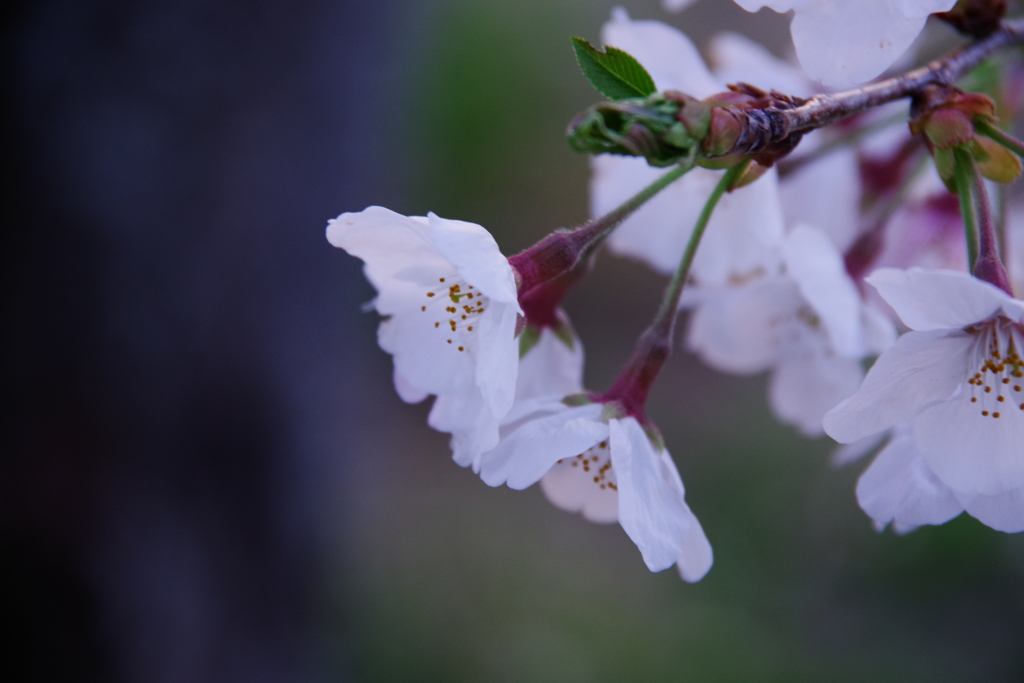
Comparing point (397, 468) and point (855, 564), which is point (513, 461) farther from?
point (397, 468)

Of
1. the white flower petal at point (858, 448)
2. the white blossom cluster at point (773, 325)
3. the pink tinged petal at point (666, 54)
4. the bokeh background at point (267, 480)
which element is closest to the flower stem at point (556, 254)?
the white blossom cluster at point (773, 325)

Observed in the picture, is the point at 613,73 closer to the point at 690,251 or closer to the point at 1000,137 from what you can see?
the point at 690,251

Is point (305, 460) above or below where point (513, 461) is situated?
below

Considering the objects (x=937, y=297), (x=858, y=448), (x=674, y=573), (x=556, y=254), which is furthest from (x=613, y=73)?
(x=674, y=573)

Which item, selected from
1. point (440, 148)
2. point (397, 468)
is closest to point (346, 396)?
point (397, 468)

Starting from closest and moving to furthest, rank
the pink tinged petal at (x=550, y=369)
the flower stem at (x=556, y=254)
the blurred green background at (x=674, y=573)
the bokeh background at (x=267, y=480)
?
the flower stem at (x=556, y=254) → the pink tinged petal at (x=550, y=369) → the bokeh background at (x=267, y=480) → the blurred green background at (x=674, y=573)

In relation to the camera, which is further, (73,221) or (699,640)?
(699,640)

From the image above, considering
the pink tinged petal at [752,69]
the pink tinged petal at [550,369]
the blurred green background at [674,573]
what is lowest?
the blurred green background at [674,573]

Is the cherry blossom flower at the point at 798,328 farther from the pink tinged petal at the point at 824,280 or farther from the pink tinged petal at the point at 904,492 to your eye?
the pink tinged petal at the point at 904,492
